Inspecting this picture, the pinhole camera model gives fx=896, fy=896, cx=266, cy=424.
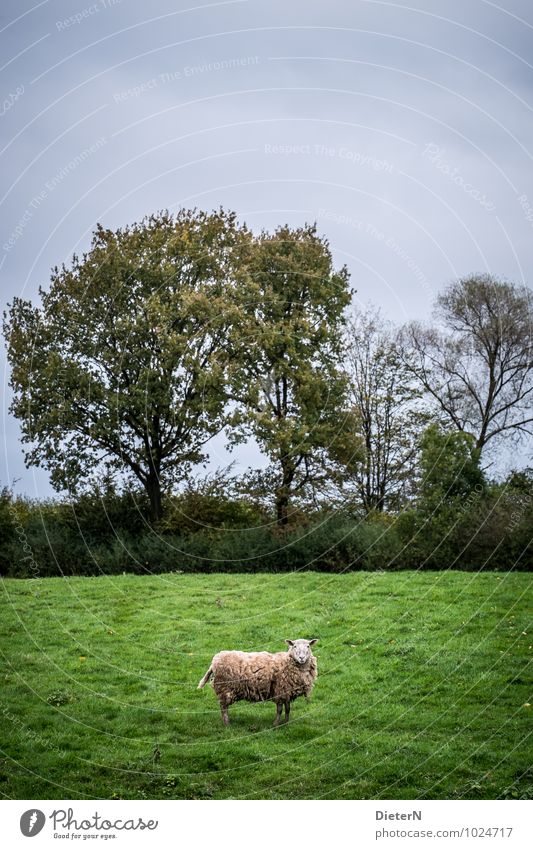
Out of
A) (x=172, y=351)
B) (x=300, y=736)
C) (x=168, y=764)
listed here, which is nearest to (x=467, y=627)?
(x=300, y=736)

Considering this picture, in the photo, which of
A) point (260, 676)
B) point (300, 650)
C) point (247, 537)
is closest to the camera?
point (300, 650)

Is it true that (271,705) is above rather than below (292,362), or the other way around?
below

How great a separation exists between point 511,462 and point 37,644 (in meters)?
18.1

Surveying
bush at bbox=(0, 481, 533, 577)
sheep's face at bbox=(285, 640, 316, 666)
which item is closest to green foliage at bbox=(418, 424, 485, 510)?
bush at bbox=(0, 481, 533, 577)

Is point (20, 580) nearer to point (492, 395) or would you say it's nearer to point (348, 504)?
point (348, 504)

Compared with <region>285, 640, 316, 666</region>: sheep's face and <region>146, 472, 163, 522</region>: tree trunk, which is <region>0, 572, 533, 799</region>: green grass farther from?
<region>146, 472, 163, 522</region>: tree trunk

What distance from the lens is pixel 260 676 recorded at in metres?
13.4

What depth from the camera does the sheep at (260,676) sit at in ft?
43.8

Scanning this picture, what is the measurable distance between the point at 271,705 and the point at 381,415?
20.7 metres

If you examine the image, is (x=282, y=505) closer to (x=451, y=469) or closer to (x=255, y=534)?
(x=255, y=534)

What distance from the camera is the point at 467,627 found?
63.6 feet

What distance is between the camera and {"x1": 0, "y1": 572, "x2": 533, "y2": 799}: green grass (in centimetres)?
1256

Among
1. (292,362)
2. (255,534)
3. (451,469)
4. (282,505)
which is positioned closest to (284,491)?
(282,505)
